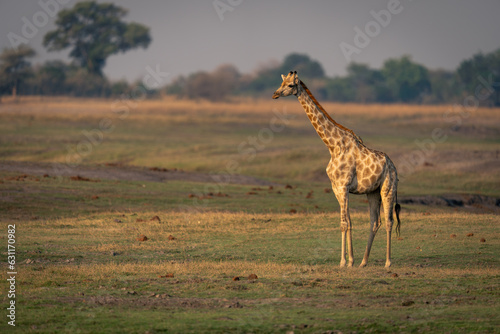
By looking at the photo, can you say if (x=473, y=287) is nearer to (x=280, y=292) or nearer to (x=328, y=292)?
(x=328, y=292)

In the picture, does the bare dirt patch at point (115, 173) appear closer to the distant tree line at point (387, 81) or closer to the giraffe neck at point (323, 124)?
the giraffe neck at point (323, 124)

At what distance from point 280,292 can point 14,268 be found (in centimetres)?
508

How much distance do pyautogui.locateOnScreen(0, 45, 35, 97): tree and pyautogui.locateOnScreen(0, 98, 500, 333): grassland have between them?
30587 millimetres

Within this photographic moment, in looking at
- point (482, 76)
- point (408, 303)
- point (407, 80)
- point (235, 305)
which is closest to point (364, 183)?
point (408, 303)

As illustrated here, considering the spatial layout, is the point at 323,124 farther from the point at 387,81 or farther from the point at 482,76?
the point at 387,81

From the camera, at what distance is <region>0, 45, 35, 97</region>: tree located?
234 feet

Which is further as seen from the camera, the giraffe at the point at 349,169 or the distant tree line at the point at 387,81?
the distant tree line at the point at 387,81

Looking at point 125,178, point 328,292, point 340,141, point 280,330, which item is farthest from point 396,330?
point 125,178

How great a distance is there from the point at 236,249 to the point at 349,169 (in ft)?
12.8

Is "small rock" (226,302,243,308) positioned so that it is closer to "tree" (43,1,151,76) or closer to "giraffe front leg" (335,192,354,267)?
"giraffe front leg" (335,192,354,267)

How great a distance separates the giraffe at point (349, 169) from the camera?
12422 millimetres

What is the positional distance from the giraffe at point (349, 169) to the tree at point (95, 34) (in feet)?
237

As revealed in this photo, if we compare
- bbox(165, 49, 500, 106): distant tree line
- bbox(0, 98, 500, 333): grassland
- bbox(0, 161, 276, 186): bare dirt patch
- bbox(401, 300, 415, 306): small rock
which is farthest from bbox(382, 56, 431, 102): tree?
bbox(401, 300, 415, 306): small rock

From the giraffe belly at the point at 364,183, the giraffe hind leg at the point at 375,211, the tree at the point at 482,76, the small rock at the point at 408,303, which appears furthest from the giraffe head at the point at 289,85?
the tree at the point at 482,76
